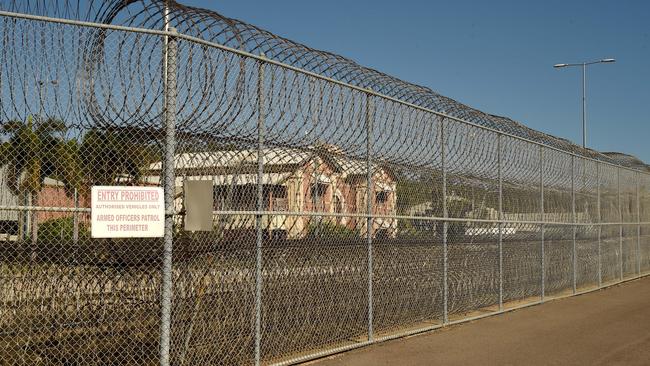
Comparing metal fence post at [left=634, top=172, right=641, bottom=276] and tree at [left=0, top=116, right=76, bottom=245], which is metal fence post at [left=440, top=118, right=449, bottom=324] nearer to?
tree at [left=0, top=116, right=76, bottom=245]

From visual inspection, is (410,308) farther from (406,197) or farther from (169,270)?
(169,270)

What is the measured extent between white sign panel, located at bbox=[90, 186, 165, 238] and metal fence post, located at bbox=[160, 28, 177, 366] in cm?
15

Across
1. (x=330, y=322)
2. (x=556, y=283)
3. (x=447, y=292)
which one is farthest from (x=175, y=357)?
(x=556, y=283)

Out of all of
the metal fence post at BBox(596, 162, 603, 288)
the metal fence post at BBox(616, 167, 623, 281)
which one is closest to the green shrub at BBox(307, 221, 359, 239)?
the metal fence post at BBox(596, 162, 603, 288)

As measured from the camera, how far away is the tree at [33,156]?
501 cm

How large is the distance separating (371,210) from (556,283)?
691 cm

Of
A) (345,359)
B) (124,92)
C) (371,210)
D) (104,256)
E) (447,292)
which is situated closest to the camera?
→ (124,92)

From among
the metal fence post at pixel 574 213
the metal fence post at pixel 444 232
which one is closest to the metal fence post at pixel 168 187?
the metal fence post at pixel 444 232

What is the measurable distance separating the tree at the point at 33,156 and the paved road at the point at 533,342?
313cm

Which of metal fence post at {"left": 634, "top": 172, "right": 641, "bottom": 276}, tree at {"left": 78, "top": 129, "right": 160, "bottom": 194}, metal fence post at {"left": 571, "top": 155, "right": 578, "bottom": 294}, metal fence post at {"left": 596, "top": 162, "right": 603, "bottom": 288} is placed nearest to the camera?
tree at {"left": 78, "top": 129, "right": 160, "bottom": 194}

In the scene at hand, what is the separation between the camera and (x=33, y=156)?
5.35 meters

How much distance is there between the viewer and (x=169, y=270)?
5.52 m

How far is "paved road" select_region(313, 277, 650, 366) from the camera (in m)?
7.62

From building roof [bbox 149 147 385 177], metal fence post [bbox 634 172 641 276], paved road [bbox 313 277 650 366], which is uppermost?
building roof [bbox 149 147 385 177]
